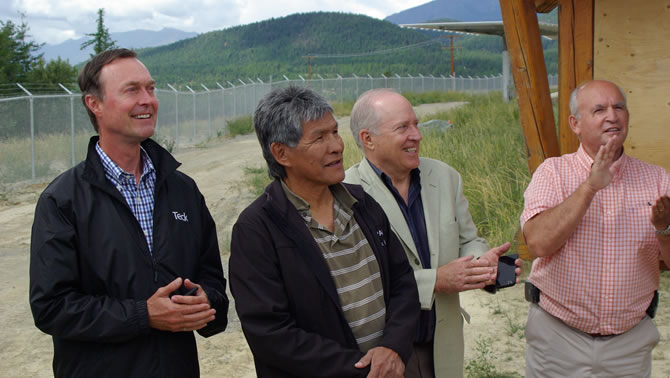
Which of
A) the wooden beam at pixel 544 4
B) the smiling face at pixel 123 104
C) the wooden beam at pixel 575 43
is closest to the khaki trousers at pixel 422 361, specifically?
the smiling face at pixel 123 104

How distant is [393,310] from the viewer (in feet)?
8.66

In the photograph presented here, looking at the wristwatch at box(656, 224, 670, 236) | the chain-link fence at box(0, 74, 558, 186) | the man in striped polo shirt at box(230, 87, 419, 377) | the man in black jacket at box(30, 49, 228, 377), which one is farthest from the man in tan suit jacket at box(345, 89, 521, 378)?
the chain-link fence at box(0, 74, 558, 186)

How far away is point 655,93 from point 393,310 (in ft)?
10.3

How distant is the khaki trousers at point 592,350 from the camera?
302cm

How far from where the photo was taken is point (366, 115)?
331 centimetres

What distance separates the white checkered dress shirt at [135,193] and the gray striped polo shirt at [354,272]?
0.55 meters

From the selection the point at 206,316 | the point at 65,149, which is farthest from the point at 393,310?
the point at 65,149

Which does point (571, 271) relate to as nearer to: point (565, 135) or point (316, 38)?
point (565, 135)

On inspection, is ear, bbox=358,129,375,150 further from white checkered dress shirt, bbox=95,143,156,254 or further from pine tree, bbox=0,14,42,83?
pine tree, bbox=0,14,42,83

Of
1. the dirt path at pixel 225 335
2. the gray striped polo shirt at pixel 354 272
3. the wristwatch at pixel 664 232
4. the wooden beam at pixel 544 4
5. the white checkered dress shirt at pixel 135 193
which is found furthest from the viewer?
the wooden beam at pixel 544 4

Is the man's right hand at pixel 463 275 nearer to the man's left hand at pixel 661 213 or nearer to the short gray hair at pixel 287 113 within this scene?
the man's left hand at pixel 661 213

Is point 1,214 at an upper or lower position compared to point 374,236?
lower

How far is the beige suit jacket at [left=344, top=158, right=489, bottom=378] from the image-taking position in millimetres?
3098

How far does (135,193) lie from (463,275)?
1.41 meters
